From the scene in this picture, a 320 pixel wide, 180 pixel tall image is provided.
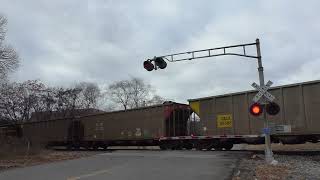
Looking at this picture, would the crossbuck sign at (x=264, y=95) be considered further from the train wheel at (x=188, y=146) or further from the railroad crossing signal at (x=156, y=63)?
the train wheel at (x=188, y=146)

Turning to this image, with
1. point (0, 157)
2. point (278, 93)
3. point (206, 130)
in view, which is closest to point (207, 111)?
point (206, 130)

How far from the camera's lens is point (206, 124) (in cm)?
2848

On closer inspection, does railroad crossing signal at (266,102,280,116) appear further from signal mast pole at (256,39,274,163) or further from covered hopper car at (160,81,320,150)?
covered hopper car at (160,81,320,150)

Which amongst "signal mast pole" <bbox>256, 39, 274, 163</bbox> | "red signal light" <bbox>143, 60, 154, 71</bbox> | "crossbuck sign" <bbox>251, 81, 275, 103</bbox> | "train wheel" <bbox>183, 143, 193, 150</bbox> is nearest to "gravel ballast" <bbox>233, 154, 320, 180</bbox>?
"signal mast pole" <bbox>256, 39, 274, 163</bbox>

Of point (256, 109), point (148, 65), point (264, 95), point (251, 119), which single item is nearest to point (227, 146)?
point (251, 119)

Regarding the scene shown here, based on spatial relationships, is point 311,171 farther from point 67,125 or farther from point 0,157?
point 67,125

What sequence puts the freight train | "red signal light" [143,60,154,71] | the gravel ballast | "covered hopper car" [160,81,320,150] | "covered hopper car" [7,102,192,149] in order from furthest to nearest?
1. "covered hopper car" [7,102,192,149]
2. the freight train
3. "covered hopper car" [160,81,320,150]
4. "red signal light" [143,60,154,71]
5. the gravel ballast

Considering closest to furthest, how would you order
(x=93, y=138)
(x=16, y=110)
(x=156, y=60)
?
(x=156, y=60), (x=93, y=138), (x=16, y=110)

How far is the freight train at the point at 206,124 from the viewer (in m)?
22.6

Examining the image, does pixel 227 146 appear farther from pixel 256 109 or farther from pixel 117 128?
pixel 117 128

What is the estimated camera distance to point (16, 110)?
75312 mm

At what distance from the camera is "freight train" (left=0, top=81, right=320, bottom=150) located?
2259cm

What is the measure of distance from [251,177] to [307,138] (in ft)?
36.7

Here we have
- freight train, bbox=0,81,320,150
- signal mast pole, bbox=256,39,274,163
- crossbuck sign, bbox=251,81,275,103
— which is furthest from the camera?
Result: freight train, bbox=0,81,320,150
